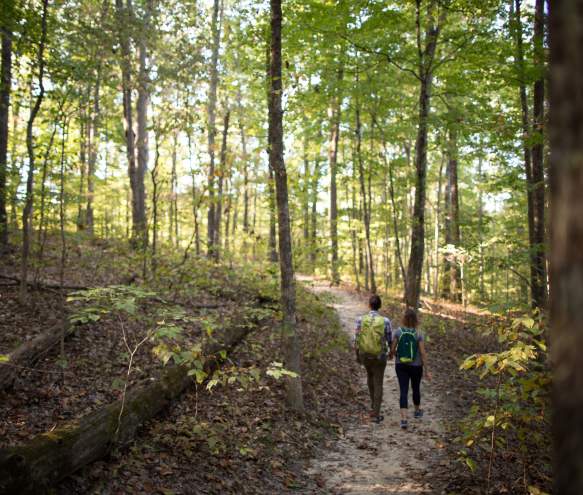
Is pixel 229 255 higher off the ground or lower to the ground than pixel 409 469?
higher

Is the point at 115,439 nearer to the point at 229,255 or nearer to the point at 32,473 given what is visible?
the point at 32,473

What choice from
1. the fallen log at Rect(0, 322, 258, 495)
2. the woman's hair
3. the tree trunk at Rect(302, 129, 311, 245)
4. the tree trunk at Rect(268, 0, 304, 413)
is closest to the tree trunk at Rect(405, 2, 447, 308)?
the tree trunk at Rect(302, 129, 311, 245)

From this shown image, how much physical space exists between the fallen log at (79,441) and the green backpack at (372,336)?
334 centimetres

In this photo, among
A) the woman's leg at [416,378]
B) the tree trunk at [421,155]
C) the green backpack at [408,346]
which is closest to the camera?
the green backpack at [408,346]

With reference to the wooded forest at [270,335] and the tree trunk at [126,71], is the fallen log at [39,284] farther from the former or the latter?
the tree trunk at [126,71]

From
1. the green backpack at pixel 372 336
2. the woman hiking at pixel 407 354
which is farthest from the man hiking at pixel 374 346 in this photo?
the woman hiking at pixel 407 354

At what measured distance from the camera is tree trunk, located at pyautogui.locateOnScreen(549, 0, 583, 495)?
43.3 inches

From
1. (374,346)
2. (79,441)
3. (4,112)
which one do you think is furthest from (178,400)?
(4,112)

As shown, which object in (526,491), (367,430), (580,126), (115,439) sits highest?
(580,126)

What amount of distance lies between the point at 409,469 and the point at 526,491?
5.11 feet

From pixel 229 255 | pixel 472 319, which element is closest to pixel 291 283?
pixel 229 255

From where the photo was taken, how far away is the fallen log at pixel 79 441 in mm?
3586

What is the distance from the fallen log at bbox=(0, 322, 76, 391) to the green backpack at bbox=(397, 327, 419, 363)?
5.67 metres

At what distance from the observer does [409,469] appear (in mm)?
5781
